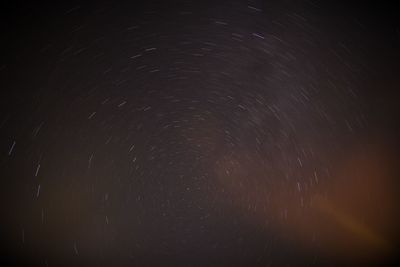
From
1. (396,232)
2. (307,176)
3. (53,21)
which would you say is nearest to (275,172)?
(307,176)

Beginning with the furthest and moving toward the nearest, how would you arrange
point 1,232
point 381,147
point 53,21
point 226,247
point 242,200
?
point 226,247, point 242,200, point 381,147, point 1,232, point 53,21

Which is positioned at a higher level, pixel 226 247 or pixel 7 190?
pixel 226 247

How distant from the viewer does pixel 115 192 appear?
4277 mm

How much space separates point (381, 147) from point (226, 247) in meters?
2.48

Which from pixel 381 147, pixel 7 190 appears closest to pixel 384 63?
pixel 381 147

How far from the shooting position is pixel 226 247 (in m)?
4.87

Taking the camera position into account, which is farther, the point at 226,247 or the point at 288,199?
the point at 226,247

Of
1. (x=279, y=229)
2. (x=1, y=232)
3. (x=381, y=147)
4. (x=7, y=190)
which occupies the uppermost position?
(x=381, y=147)

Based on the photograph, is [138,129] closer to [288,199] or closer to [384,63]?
[288,199]

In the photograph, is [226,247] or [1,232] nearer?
[1,232]

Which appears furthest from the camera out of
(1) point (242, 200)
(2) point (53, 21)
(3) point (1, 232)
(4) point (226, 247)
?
(4) point (226, 247)

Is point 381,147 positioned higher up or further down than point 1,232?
higher up

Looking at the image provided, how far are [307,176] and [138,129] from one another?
2224mm

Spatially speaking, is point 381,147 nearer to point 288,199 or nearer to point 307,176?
point 307,176
